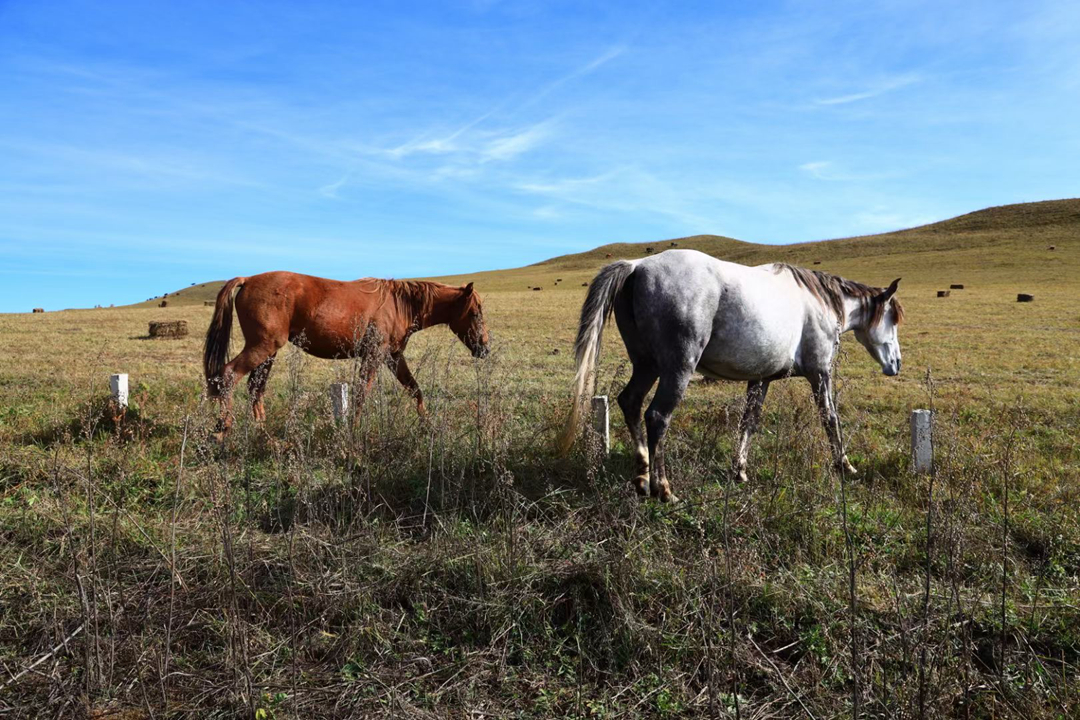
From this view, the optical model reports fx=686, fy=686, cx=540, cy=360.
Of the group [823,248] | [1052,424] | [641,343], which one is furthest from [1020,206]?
[641,343]

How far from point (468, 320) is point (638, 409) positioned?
11.6 ft

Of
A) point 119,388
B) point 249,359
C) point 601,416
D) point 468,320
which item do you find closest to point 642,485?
point 601,416

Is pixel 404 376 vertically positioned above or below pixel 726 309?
below

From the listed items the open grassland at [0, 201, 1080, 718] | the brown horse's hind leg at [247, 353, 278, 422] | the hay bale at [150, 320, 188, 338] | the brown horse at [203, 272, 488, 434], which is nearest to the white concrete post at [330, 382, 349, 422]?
the open grassland at [0, 201, 1080, 718]

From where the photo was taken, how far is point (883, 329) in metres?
7.17

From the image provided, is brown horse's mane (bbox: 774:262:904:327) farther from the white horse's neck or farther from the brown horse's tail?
the brown horse's tail

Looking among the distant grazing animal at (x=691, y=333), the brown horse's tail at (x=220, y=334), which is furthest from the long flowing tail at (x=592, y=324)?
the brown horse's tail at (x=220, y=334)

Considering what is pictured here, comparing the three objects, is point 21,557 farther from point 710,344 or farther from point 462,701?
point 710,344

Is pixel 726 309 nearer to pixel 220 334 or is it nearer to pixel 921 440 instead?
pixel 921 440

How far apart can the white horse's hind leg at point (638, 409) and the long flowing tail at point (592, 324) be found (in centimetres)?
37

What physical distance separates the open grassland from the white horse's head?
2.92ft

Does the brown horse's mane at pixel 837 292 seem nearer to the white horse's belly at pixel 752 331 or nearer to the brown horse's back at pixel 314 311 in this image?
the white horse's belly at pixel 752 331

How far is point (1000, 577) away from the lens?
4.14 m

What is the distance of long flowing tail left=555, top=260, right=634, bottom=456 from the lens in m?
5.39
